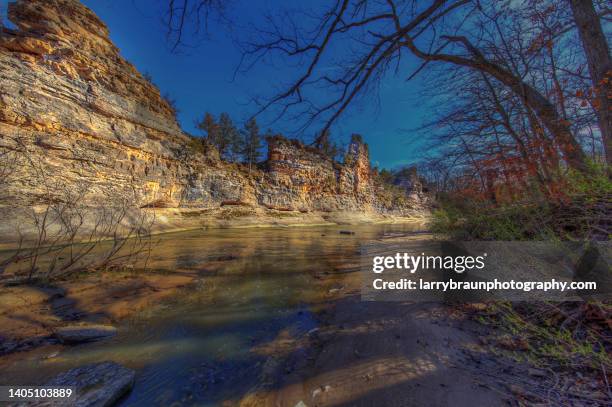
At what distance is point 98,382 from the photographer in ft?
6.13

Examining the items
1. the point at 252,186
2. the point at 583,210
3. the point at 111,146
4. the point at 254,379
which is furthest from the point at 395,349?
the point at 252,186

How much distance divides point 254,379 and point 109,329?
2.18 m

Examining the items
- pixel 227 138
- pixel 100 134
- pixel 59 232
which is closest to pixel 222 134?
pixel 227 138

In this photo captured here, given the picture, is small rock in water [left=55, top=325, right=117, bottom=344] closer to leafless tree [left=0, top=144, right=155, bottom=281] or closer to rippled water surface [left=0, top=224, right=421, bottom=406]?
rippled water surface [left=0, top=224, right=421, bottom=406]

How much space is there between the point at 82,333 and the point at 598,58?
7269mm

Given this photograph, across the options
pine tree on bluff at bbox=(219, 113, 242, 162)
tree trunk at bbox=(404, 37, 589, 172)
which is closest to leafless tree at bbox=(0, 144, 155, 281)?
tree trunk at bbox=(404, 37, 589, 172)

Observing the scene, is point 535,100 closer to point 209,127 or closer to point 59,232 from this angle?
point 59,232

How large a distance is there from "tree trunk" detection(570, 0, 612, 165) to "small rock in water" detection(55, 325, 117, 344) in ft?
21.3

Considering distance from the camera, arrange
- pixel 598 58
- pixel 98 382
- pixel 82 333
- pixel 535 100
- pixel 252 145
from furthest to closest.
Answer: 1. pixel 252 145
2. pixel 535 100
3. pixel 598 58
4. pixel 82 333
5. pixel 98 382

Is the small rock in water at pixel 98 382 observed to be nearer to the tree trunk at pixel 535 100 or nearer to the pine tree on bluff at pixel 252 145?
the tree trunk at pixel 535 100

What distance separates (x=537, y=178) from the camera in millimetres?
3184

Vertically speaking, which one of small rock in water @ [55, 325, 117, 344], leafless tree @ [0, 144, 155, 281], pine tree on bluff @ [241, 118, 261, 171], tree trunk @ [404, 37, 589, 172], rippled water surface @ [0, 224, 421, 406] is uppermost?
pine tree on bluff @ [241, 118, 261, 171]

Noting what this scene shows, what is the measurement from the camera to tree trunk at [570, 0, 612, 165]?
8.93 ft

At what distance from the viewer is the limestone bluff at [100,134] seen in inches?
439
